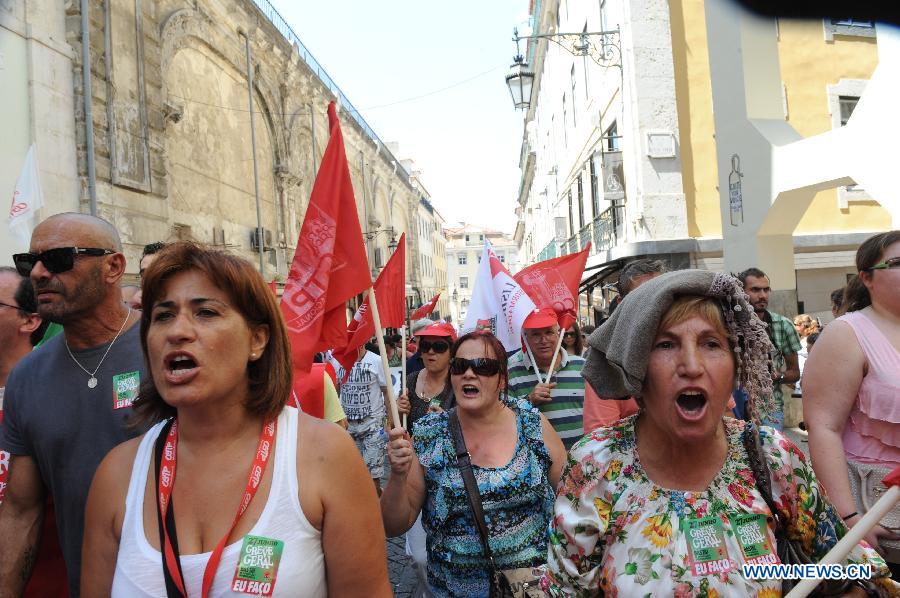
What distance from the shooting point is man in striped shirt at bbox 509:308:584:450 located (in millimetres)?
4730

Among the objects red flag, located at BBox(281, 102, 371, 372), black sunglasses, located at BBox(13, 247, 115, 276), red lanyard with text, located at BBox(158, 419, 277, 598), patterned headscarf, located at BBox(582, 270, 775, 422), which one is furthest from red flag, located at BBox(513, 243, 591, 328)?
red lanyard with text, located at BBox(158, 419, 277, 598)

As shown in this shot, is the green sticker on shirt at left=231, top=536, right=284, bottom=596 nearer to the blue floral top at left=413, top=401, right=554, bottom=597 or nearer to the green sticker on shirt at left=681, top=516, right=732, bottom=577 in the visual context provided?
the green sticker on shirt at left=681, top=516, right=732, bottom=577

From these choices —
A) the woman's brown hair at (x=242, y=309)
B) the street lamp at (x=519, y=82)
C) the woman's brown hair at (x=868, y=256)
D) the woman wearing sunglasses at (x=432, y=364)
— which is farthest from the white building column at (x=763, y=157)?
the woman's brown hair at (x=242, y=309)

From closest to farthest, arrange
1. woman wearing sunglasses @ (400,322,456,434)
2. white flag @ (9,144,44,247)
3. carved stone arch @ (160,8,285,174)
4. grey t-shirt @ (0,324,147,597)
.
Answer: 1. grey t-shirt @ (0,324,147,597)
2. woman wearing sunglasses @ (400,322,456,434)
3. white flag @ (9,144,44,247)
4. carved stone arch @ (160,8,285,174)

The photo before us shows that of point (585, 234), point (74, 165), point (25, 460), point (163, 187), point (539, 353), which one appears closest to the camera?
point (25, 460)

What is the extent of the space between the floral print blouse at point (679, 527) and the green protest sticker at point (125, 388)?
1801 mm

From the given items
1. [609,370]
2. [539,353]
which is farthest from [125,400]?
[539,353]

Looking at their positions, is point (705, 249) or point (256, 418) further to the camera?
point (705, 249)

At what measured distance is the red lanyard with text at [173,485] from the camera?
1.78m

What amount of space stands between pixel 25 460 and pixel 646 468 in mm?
2422

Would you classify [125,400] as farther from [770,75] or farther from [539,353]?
[770,75]

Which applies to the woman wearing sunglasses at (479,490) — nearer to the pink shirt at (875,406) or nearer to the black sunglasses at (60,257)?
the pink shirt at (875,406)

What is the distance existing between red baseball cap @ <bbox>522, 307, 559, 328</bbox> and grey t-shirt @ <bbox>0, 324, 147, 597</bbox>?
3240mm

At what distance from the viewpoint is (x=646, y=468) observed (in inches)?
77.5
